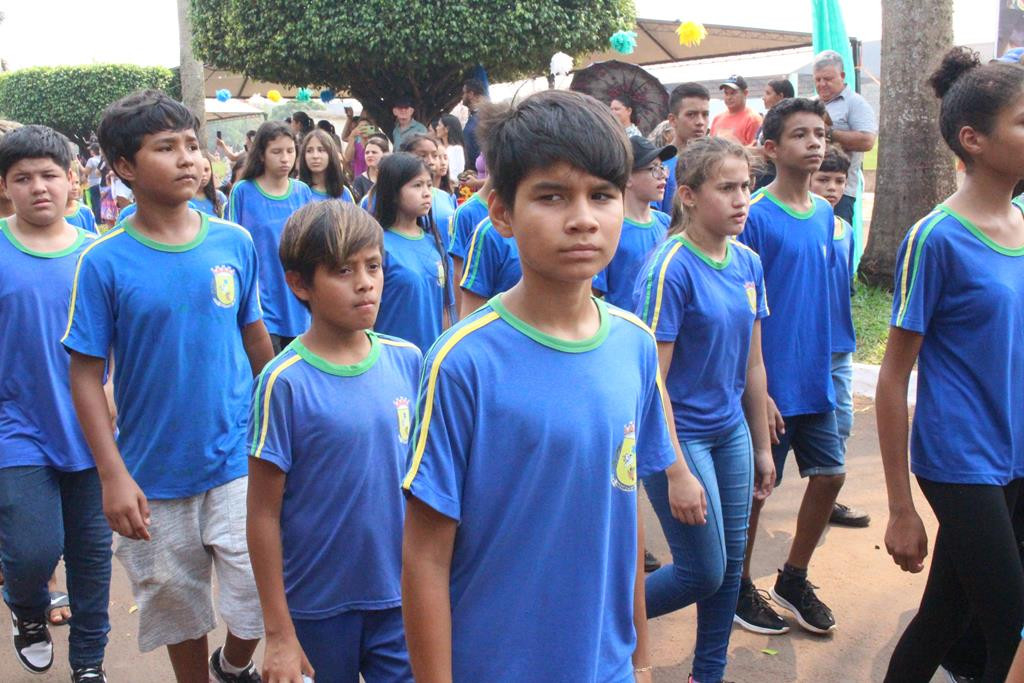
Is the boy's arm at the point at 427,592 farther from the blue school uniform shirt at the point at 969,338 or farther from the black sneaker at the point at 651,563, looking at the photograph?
the black sneaker at the point at 651,563

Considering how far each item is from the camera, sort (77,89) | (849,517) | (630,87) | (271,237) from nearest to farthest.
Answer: (849,517) < (271,237) < (630,87) < (77,89)

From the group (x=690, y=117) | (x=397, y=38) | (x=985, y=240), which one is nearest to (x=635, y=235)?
(x=985, y=240)

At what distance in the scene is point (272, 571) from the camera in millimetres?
2793

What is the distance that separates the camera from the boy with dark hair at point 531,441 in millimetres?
1955

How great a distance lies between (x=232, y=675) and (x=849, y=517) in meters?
3.24

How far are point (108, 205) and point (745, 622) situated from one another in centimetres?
1695

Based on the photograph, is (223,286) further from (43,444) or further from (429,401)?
(429,401)

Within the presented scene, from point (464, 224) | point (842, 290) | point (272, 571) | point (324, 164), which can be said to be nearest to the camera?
point (272, 571)

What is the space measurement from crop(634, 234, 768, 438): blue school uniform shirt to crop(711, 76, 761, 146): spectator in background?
6.68 m

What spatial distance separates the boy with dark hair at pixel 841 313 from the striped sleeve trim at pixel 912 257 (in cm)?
148

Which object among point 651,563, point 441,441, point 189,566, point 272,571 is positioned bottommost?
point 651,563

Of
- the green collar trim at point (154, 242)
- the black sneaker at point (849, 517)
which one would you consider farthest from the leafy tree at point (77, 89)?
the green collar trim at point (154, 242)

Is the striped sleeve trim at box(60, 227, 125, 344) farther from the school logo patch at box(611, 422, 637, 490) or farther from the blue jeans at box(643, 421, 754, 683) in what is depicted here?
the school logo patch at box(611, 422, 637, 490)

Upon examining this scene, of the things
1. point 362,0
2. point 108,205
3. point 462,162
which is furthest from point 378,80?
point 462,162
